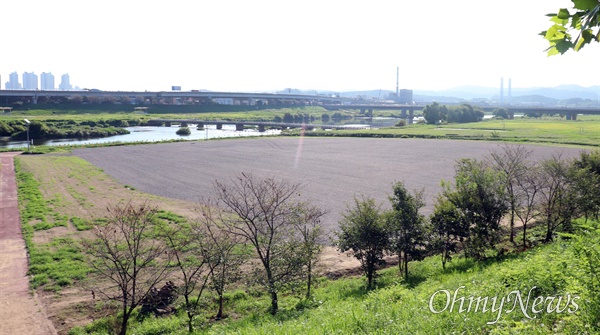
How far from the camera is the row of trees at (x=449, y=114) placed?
113312mm

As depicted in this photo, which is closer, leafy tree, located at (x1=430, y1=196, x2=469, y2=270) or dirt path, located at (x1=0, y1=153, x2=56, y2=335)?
dirt path, located at (x1=0, y1=153, x2=56, y2=335)

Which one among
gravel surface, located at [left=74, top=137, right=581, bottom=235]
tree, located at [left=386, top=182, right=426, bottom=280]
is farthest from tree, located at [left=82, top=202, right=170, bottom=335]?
gravel surface, located at [left=74, top=137, right=581, bottom=235]

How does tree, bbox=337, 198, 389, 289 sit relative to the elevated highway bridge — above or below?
below

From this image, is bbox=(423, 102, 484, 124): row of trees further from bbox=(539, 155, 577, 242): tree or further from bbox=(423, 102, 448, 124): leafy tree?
bbox=(539, 155, 577, 242): tree

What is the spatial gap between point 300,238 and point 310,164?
29.2 meters

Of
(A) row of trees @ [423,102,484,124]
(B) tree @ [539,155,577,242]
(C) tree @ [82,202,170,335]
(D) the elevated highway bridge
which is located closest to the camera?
(C) tree @ [82,202,170,335]

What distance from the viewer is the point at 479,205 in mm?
16578

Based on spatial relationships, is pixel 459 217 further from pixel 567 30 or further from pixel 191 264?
pixel 567 30

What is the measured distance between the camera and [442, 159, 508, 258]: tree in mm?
16516

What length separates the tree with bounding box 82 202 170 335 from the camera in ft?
39.7

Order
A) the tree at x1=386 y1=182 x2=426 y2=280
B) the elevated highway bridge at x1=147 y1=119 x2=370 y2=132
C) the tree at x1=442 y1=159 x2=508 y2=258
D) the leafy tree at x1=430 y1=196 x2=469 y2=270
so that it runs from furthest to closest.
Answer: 1. the elevated highway bridge at x1=147 y1=119 x2=370 y2=132
2. the tree at x1=442 y1=159 x2=508 y2=258
3. the leafy tree at x1=430 y1=196 x2=469 y2=270
4. the tree at x1=386 y1=182 x2=426 y2=280

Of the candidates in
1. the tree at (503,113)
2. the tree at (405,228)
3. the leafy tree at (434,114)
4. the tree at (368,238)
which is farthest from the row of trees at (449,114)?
the tree at (368,238)

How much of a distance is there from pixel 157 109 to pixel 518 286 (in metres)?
135

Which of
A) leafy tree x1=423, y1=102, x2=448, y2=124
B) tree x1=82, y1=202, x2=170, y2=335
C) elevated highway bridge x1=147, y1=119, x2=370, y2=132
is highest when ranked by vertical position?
leafy tree x1=423, y1=102, x2=448, y2=124
